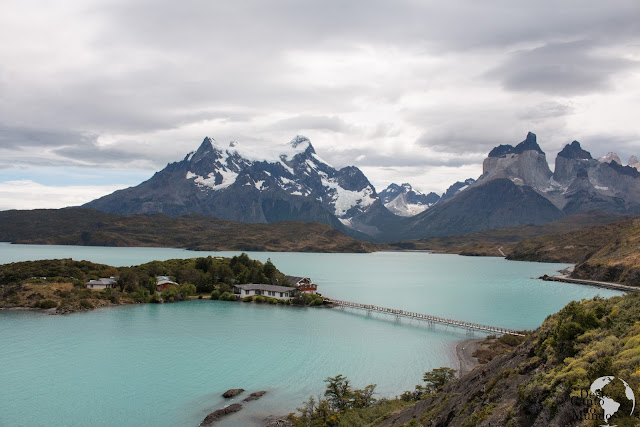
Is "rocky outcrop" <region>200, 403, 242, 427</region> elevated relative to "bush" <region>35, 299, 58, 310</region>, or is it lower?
lower

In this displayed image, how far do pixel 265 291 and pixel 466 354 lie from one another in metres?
55.0

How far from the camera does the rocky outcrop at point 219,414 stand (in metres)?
37.7

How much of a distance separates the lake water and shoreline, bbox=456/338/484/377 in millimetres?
1306

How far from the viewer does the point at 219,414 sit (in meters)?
39.1

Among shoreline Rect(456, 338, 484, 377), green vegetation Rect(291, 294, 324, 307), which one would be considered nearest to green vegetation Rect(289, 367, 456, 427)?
shoreline Rect(456, 338, 484, 377)

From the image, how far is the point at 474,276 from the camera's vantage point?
176 meters

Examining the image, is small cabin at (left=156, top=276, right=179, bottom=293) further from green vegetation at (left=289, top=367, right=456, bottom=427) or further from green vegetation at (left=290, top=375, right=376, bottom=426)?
green vegetation at (left=289, top=367, right=456, bottom=427)

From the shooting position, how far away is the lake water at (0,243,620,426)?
1633 inches

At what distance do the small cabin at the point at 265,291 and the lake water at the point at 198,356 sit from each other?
20.8 ft

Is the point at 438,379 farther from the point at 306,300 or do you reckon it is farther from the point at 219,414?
the point at 306,300

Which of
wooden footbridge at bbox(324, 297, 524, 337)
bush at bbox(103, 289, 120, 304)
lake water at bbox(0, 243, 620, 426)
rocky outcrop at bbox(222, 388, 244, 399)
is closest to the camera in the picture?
lake water at bbox(0, 243, 620, 426)

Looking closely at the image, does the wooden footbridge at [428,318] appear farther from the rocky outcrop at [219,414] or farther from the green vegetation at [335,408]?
the rocky outcrop at [219,414]

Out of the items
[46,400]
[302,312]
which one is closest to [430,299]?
[302,312]

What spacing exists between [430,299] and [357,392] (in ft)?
254
